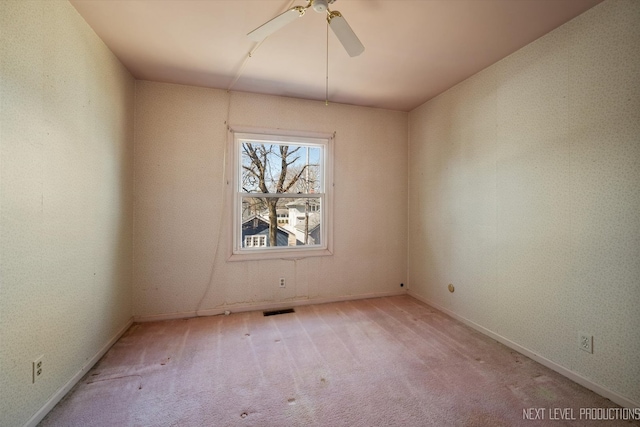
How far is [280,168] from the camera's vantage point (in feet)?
11.3

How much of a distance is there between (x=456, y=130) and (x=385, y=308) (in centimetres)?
228

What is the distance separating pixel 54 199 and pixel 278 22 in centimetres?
181

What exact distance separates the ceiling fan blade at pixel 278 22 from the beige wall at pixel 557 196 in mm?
2010

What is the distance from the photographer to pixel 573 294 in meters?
1.96

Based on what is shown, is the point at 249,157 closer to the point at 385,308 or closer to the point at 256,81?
the point at 256,81

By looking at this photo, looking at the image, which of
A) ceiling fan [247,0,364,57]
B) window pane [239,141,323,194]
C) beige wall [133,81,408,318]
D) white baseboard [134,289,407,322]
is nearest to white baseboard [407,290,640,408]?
white baseboard [134,289,407,322]

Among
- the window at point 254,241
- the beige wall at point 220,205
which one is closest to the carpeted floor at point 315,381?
the beige wall at point 220,205

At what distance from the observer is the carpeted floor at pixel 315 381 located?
161cm

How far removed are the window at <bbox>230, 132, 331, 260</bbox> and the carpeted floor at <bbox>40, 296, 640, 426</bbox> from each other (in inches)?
40.6

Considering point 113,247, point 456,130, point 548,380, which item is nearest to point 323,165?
point 456,130

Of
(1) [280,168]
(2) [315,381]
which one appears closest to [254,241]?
(1) [280,168]

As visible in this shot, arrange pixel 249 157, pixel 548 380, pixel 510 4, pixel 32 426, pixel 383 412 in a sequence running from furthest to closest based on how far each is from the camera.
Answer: pixel 249 157
pixel 548 380
pixel 510 4
pixel 383 412
pixel 32 426

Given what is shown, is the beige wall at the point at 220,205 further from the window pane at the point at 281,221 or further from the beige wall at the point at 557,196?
the beige wall at the point at 557,196

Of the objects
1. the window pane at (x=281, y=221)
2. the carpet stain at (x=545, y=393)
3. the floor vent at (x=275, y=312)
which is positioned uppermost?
the window pane at (x=281, y=221)
